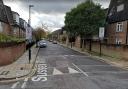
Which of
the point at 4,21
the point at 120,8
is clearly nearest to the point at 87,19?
the point at 120,8

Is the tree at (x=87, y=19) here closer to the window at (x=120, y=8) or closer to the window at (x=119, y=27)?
the window at (x=120, y=8)

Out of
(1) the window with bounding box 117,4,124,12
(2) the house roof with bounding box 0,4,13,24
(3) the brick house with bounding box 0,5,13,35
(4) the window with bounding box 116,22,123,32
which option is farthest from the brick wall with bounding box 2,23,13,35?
(1) the window with bounding box 117,4,124,12

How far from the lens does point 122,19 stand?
37.3 metres

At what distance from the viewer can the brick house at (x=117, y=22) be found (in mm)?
36750

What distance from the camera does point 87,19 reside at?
40.0 metres

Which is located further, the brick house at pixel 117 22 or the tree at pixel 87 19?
the tree at pixel 87 19

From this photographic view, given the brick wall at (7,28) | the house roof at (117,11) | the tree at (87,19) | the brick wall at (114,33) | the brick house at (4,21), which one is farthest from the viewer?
the brick wall at (7,28)

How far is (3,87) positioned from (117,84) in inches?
233

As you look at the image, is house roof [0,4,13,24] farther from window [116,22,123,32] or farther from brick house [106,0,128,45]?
window [116,22,123,32]

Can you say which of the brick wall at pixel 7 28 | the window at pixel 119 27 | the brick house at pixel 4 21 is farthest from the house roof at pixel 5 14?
the window at pixel 119 27

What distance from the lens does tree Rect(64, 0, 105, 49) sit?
39.8 m

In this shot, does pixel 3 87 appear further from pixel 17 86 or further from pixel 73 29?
pixel 73 29

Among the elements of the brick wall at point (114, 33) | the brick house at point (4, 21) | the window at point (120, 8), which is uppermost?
the window at point (120, 8)

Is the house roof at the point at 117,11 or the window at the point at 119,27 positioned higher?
the house roof at the point at 117,11
